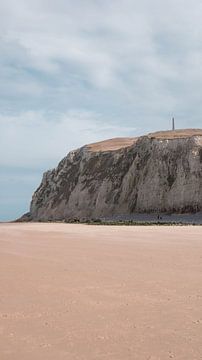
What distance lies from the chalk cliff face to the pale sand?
108ft

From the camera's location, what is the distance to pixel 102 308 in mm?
6371

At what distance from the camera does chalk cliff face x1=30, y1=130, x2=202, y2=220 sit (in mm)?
45406

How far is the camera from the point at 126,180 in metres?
52.4

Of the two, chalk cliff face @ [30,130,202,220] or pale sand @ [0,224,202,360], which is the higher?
chalk cliff face @ [30,130,202,220]

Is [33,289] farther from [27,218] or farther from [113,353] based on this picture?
[27,218]

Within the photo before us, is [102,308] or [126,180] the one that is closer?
[102,308]

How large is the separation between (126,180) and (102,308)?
151 feet

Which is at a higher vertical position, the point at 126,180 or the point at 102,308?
the point at 126,180

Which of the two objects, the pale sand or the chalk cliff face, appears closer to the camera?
the pale sand

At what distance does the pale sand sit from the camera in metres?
4.69

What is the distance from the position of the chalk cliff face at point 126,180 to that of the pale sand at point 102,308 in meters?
A: 33.1

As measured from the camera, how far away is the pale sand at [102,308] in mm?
4691

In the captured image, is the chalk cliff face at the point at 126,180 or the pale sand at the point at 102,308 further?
the chalk cliff face at the point at 126,180

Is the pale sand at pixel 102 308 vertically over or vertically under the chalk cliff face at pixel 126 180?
under
